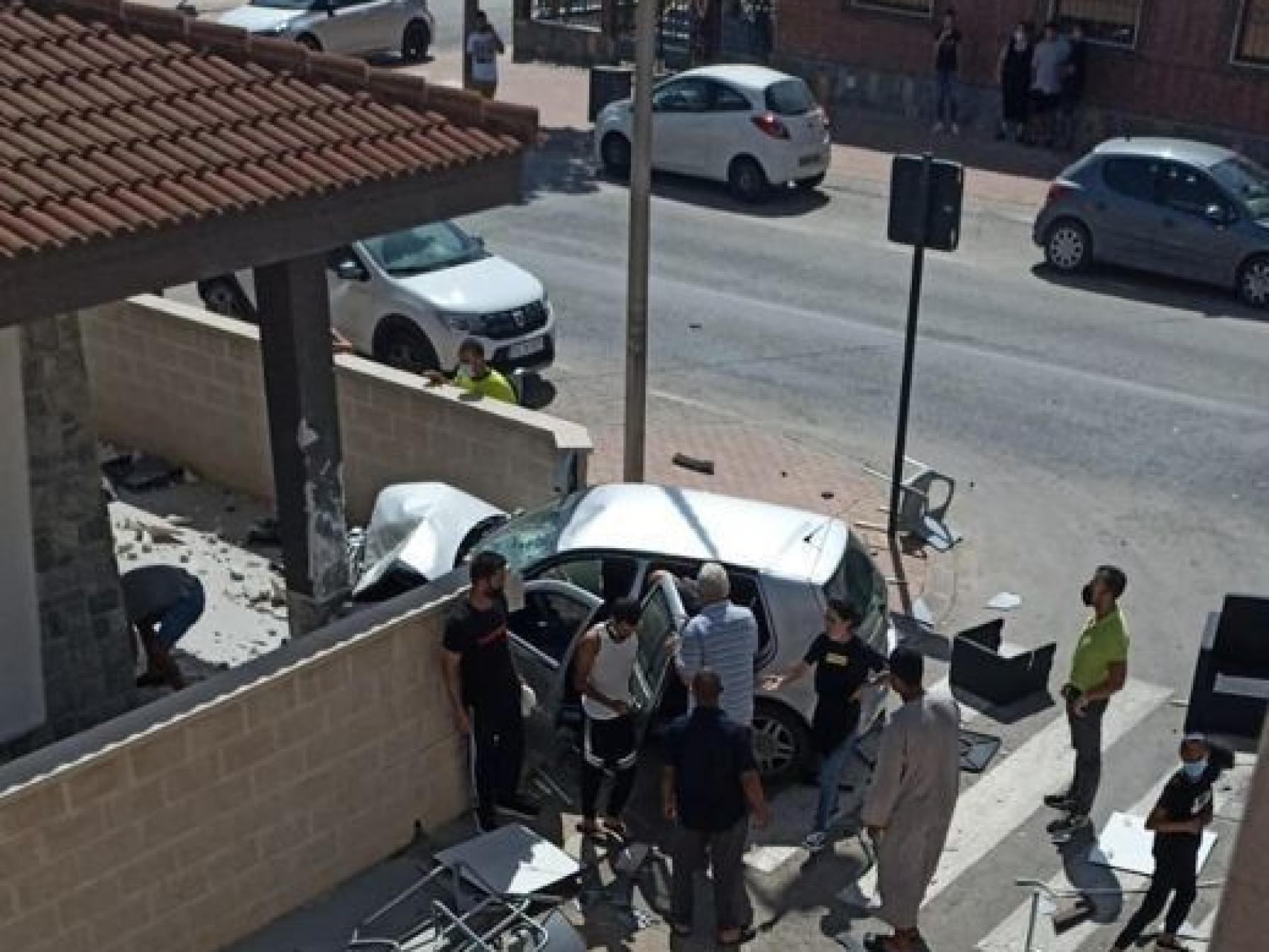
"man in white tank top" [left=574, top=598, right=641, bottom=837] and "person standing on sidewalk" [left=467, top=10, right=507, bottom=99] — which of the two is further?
"person standing on sidewalk" [left=467, top=10, right=507, bottom=99]

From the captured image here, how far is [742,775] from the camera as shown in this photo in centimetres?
862

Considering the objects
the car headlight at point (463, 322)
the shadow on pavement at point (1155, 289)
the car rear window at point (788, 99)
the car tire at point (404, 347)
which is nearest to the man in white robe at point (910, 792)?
the car headlight at point (463, 322)

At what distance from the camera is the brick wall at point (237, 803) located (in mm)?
8094

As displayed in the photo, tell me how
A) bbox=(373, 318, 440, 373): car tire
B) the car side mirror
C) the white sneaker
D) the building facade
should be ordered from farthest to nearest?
the building facade, the car side mirror, bbox=(373, 318, 440, 373): car tire, the white sneaker

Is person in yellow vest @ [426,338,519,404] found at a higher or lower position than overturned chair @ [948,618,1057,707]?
higher

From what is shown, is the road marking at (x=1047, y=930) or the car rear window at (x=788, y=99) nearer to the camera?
the road marking at (x=1047, y=930)

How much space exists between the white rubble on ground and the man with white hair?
3.47 m

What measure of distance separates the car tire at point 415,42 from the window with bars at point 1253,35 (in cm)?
1420

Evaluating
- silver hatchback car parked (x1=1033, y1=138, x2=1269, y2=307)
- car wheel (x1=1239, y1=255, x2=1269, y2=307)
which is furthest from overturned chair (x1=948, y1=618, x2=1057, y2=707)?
silver hatchback car parked (x1=1033, y1=138, x2=1269, y2=307)

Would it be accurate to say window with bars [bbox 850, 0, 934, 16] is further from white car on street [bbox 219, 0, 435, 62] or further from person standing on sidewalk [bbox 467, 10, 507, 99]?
white car on street [bbox 219, 0, 435, 62]

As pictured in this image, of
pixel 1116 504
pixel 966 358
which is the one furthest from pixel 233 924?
pixel 966 358

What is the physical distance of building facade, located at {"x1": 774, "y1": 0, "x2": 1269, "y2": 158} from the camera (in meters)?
24.2

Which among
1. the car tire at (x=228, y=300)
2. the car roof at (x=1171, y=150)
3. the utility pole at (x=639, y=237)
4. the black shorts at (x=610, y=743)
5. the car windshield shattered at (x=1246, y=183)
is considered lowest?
the car tire at (x=228, y=300)

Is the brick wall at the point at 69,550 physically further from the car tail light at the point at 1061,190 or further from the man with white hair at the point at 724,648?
the car tail light at the point at 1061,190
